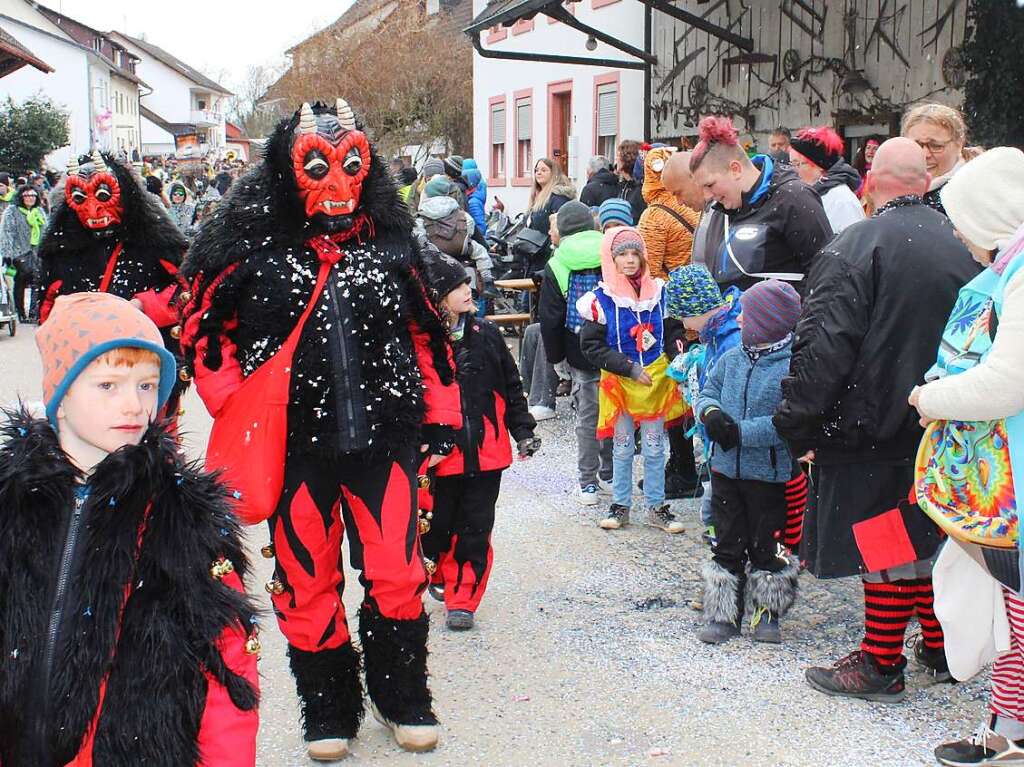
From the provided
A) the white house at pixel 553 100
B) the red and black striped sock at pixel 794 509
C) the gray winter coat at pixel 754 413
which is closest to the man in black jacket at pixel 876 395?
the gray winter coat at pixel 754 413

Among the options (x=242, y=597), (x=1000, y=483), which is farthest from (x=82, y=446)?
(x=1000, y=483)

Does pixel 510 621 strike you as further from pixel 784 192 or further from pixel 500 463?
pixel 784 192

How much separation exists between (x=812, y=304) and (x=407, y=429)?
1522mm

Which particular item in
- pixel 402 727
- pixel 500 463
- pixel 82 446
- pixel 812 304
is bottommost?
pixel 402 727

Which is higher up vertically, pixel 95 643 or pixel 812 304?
pixel 812 304

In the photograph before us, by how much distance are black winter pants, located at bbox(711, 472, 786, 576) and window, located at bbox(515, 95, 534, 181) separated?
20.9 meters

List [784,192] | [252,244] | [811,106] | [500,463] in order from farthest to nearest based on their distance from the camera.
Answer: [811,106] → [784,192] → [500,463] → [252,244]

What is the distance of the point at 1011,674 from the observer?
3.56m

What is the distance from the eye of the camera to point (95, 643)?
230 cm

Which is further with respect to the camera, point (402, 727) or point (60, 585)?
point (402, 727)

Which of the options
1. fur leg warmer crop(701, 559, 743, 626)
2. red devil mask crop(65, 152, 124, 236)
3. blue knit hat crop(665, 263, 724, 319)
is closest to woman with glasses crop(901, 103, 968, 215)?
blue knit hat crop(665, 263, 724, 319)

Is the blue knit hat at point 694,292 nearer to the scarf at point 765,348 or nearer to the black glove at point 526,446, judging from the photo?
the scarf at point 765,348

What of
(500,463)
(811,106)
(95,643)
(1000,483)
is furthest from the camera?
(811,106)

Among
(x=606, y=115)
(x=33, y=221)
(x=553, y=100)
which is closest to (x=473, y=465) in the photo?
(x=33, y=221)
